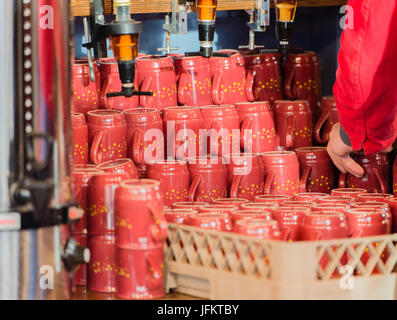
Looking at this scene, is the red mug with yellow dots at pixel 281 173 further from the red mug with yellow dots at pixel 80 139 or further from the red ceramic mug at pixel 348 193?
the red mug with yellow dots at pixel 80 139

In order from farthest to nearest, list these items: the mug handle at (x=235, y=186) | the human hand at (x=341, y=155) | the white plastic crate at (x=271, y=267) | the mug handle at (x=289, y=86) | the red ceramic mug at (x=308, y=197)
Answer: the mug handle at (x=289, y=86), the human hand at (x=341, y=155), the mug handle at (x=235, y=186), the red ceramic mug at (x=308, y=197), the white plastic crate at (x=271, y=267)

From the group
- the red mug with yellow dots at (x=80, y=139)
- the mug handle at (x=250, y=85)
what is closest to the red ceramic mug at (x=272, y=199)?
the red mug with yellow dots at (x=80, y=139)

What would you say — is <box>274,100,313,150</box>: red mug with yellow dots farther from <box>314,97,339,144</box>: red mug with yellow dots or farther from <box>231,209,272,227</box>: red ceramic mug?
<box>231,209,272,227</box>: red ceramic mug

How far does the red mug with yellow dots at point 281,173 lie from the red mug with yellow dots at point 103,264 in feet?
1.80

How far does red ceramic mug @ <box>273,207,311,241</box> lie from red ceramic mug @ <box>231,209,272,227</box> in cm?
2

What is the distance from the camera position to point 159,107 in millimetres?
2387

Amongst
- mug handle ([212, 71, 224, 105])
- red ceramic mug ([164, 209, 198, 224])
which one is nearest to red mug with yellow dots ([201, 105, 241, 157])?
mug handle ([212, 71, 224, 105])

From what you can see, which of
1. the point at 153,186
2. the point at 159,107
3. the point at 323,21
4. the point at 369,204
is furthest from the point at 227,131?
the point at 323,21

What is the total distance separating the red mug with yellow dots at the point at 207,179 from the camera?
215 cm

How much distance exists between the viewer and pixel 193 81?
245 cm

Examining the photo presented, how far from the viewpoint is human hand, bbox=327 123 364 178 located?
2299 mm

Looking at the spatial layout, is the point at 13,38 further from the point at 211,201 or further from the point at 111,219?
the point at 211,201

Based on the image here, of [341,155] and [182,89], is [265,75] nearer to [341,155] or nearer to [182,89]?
[182,89]
